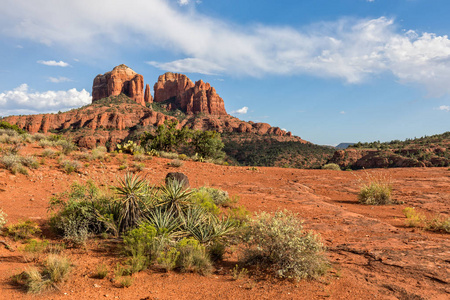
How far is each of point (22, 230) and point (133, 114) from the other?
9510 cm

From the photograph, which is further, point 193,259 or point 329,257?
point 329,257

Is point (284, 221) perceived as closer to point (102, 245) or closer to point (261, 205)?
point (102, 245)

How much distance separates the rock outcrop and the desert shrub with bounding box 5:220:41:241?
112 metres

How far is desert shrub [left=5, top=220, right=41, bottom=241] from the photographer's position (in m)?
6.20

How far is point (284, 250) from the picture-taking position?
15.6 ft

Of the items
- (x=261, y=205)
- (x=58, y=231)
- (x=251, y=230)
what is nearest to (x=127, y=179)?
(x=58, y=231)

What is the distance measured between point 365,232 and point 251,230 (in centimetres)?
403

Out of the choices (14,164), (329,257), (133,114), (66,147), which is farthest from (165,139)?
(133,114)

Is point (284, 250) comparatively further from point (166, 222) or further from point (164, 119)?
point (164, 119)

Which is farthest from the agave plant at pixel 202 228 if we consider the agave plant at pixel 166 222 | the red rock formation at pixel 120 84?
the red rock formation at pixel 120 84

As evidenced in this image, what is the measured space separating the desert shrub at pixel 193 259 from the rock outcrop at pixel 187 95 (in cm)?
11383

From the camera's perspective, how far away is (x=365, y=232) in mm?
7207

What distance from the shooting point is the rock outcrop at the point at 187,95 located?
11994 cm

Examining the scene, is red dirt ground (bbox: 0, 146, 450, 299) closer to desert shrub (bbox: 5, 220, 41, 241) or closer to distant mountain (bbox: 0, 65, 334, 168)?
desert shrub (bbox: 5, 220, 41, 241)
